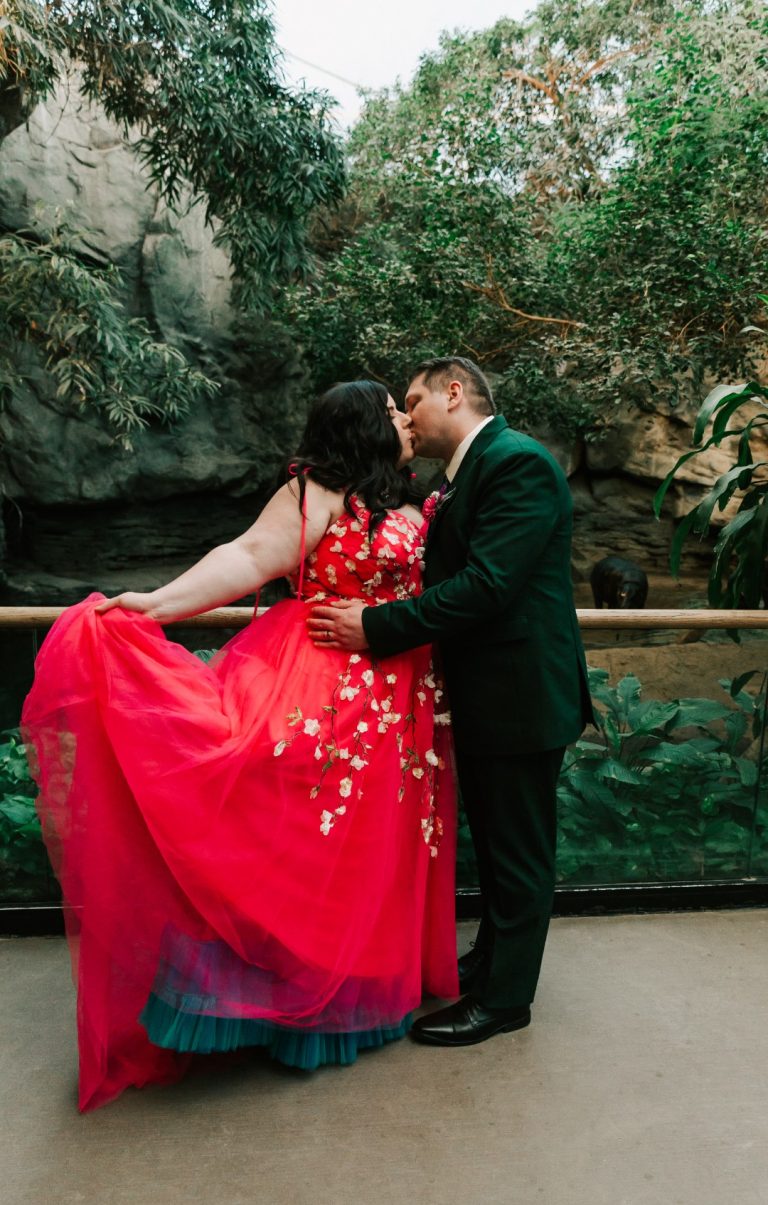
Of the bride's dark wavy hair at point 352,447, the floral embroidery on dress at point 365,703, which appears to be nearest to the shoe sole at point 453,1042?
the floral embroidery on dress at point 365,703

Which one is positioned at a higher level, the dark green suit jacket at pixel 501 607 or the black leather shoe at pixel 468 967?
the dark green suit jacket at pixel 501 607

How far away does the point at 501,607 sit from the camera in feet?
5.86

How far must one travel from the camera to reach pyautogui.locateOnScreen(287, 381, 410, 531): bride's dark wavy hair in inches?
73.2

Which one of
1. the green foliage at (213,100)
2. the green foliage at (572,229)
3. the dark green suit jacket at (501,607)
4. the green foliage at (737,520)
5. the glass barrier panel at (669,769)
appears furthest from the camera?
the green foliage at (572,229)

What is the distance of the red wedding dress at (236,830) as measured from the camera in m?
1.67

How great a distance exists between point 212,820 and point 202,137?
5.36 m

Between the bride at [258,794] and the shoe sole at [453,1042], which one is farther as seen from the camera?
the shoe sole at [453,1042]

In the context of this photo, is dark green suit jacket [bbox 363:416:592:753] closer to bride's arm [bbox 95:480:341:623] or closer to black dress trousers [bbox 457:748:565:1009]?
black dress trousers [bbox 457:748:565:1009]

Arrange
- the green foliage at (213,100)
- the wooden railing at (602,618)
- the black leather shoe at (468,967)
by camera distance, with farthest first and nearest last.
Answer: the green foliage at (213,100), the wooden railing at (602,618), the black leather shoe at (468,967)

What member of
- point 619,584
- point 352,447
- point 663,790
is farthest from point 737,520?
point 619,584

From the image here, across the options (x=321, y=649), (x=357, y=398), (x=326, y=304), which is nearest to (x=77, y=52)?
(x=326, y=304)

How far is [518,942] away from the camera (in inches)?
77.3

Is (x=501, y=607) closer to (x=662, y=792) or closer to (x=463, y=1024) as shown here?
(x=463, y=1024)

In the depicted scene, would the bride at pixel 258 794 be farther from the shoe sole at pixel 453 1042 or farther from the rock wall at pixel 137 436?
the rock wall at pixel 137 436
